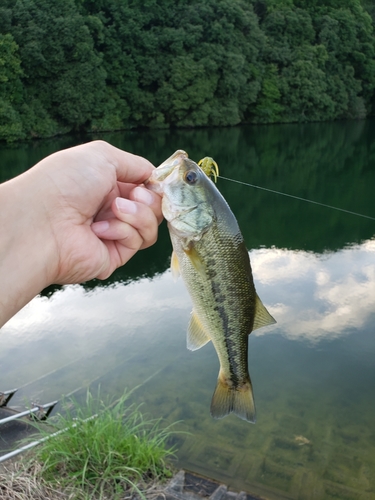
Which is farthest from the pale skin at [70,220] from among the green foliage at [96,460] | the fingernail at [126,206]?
the green foliage at [96,460]

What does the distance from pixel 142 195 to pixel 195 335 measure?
0.82m

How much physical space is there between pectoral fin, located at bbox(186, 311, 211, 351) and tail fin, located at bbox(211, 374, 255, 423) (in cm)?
27

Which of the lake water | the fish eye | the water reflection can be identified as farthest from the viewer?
the water reflection

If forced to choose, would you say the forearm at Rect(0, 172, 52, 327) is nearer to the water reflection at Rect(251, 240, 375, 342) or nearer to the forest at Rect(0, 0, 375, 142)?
the water reflection at Rect(251, 240, 375, 342)

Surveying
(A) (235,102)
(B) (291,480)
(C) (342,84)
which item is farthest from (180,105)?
(B) (291,480)

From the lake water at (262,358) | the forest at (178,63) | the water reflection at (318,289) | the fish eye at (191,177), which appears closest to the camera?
the fish eye at (191,177)

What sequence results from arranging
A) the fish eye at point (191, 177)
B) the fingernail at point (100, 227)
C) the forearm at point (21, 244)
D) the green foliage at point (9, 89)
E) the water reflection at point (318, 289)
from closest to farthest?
the forearm at point (21, 244) < the fish eye at point (191, 177) < the fingernail at point (100, 227) < the water reflection at point (318, 289) < the green foliage at point (9, 89)

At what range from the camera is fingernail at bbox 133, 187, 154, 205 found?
247 cm

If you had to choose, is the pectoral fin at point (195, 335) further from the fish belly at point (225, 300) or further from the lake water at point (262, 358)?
the lake water at point (262, 358)

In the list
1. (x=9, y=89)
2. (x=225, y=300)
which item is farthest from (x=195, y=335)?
(x=9, y=89)

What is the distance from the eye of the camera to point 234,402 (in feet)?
8.39

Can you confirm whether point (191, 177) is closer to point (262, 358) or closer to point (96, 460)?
point (96, 460)

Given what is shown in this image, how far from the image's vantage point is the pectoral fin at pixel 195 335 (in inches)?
102

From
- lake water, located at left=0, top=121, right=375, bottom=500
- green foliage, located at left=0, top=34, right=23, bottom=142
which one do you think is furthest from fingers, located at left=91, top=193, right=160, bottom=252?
green foliage, located at left=0, top=34, right=23, bottom=142
